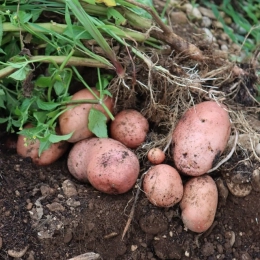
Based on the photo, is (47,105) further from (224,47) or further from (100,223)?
(224,47)

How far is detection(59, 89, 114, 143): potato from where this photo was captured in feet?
5.40

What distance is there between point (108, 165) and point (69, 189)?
15cm

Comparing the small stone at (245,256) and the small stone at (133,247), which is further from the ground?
the small stone at (245,256)

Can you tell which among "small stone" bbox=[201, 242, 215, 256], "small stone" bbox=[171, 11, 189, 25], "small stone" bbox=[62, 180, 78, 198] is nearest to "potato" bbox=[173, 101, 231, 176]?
"small stone" bbox=[201, 242, 215, 256]

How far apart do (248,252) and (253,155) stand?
29cm

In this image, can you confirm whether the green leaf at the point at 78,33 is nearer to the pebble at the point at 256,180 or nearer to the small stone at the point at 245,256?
the pebble at the point at 256,180

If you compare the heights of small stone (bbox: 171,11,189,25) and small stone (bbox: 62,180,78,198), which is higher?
small stone (bbox: 171,11,189,25)

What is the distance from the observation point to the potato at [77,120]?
165 centimetres

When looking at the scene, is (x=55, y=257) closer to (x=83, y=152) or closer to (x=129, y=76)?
Answer: (x=83, y=152)

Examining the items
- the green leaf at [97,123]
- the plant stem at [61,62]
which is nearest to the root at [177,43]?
the plant stem at [61,62]

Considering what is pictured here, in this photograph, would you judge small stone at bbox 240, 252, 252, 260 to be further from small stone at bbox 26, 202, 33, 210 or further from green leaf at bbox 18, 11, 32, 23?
green leaf at bbox 18, 11, 32, 23

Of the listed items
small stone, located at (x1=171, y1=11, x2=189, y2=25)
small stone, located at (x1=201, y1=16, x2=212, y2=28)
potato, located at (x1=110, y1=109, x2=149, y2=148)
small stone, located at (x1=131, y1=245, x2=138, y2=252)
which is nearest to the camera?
small stone, located at (x1=131, y1=245, x2=138, y2=252)

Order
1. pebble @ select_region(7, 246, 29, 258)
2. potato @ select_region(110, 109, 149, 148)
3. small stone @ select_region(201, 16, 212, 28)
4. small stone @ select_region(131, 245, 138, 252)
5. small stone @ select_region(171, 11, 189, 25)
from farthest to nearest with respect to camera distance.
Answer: small stone @ select_region(201, 16, 212, 28) < small stone @ select_region(171, 11, 189, 25) < potato @ select_region(110, 109, 149, 148) < small stone @ select_region(131, 245, 138, 252) < pebble @ select_region(7, 246, 29, 258)

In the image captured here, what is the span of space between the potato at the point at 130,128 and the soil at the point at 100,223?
0.25ft
